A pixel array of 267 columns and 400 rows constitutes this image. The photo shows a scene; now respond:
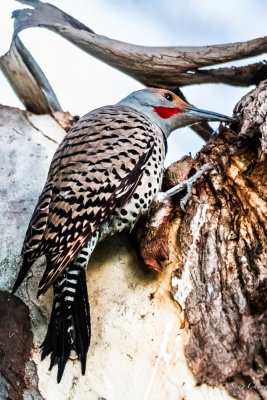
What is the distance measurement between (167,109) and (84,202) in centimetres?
138

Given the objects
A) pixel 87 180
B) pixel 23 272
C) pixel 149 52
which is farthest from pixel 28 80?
pixel 23 272

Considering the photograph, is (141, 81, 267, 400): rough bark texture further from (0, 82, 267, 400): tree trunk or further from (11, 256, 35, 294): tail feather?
(11, 256, 35, 294): tail feather

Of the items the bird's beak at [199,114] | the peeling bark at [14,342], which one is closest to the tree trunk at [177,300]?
the peeling bark at [14,342]

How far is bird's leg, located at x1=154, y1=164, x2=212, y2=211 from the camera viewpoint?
312 centimetres

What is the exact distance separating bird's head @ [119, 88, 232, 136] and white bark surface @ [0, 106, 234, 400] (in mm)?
1134

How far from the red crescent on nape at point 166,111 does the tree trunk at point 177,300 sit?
0.77 metres

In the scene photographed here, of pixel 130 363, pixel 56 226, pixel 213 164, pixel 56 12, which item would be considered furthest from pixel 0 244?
pixel 56 12

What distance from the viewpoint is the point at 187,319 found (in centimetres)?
275

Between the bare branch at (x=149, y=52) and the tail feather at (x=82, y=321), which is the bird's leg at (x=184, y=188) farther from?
the bare branch at (x=149, y=52)

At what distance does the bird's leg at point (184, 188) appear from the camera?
312 centimetres

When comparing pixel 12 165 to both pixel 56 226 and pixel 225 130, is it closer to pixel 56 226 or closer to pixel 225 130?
pixel 56 226

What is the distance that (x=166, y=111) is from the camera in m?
4.13

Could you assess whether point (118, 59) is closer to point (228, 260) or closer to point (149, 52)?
point (149, 52)

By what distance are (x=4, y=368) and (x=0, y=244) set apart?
736 millimetres
